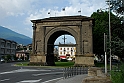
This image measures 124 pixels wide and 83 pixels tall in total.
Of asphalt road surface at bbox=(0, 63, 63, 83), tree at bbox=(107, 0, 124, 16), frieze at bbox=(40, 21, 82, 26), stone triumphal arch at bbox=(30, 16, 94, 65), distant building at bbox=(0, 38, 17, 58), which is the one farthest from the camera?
distant building at bbox=(0, 38, 17, 58)

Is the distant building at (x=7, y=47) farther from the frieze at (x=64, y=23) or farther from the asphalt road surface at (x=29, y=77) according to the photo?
the asphalt road surface at (x=29, y=77)

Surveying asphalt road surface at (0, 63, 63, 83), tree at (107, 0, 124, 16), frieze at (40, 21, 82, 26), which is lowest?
asphalt road surface at (0, 63, 63, 83)

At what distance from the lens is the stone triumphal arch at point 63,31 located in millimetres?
42938

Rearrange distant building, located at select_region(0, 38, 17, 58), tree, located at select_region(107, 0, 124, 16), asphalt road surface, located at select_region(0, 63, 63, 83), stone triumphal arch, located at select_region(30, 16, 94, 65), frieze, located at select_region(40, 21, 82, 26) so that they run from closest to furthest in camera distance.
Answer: tree, located at select_region(107, 0, 124, 16) → asphalt road surface, located at select_region(0, 63, 63, 83) → stone triumphal arch, located at select_region(30, 16, 94, 65) → frieze, located at select_region(40, 21, 82, 26) → distant building, located at select_region(0, 38, 17, 58)

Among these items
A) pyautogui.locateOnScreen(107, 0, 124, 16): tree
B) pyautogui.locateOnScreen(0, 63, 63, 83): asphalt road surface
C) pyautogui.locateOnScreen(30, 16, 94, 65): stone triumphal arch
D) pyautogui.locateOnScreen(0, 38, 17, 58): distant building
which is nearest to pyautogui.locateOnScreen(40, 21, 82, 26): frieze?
pyautogui.locateOnScreen(30, 16, 94, 65): stone triumphal arch

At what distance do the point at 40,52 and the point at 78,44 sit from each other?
9.35 m

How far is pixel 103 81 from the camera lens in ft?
27.4

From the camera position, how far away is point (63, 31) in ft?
153

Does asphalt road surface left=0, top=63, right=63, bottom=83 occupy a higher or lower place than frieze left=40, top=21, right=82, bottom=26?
lower

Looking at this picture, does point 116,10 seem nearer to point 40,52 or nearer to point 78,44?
point 78,44

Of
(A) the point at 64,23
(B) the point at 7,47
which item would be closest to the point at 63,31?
(A) the point at 64,23

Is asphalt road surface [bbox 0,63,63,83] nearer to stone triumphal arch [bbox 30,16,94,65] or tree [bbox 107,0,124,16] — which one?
tree [bbox 107,0,124,16]

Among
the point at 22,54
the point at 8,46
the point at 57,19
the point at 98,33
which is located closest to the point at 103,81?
the point at 57,19

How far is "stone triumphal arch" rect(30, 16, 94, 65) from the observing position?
4294 centimetres
